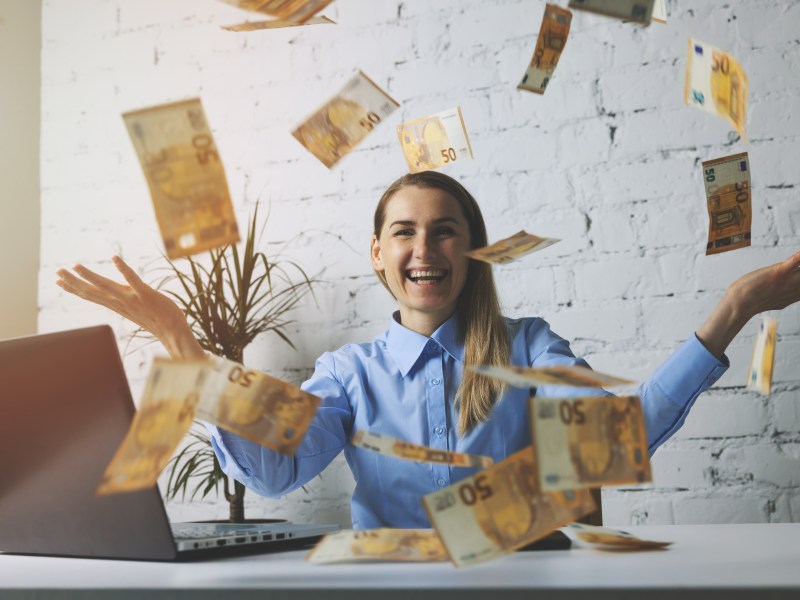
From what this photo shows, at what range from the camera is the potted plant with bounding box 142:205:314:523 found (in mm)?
1992

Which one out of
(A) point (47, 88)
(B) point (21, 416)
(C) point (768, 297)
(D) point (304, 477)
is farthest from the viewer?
(A) point (47, 88)

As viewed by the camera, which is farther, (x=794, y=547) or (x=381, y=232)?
(x=381, y=232)

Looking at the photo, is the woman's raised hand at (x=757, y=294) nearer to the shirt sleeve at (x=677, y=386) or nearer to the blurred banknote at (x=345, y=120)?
the shirt sleeve at (x=677, y=386)

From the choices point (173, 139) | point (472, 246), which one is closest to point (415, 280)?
point (472, 246)

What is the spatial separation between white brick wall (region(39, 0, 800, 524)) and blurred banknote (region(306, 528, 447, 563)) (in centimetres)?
124

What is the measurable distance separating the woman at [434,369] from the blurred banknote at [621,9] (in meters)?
0.58

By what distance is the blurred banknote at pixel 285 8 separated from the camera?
1040 millimetres

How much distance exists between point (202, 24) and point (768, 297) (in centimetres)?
192

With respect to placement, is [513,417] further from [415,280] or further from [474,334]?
[415,280]

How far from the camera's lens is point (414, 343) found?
1.57 m

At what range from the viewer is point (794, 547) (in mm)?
774

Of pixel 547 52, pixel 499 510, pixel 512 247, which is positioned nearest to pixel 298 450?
pixel 512 247

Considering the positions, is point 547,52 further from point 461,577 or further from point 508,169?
point 461,577

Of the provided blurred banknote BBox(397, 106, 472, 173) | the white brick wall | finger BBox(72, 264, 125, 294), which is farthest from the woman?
the white brick wall
